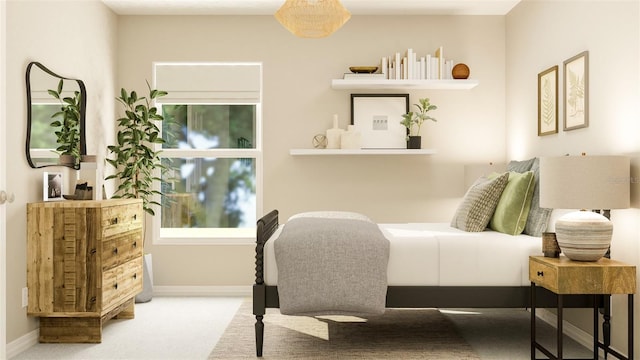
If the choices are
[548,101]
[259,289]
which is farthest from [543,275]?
[548,101]

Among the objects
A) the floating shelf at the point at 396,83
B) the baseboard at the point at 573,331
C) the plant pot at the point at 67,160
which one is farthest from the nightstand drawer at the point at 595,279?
the plant pot at the point at 67,160

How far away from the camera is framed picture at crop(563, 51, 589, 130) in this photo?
3410mm

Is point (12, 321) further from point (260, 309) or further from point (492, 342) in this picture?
point (492, 342)

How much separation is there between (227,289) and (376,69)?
8.11 ft

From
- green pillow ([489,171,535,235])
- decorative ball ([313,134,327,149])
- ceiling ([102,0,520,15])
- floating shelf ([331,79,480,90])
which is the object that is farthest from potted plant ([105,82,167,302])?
green pillow ([489,171,535,235])

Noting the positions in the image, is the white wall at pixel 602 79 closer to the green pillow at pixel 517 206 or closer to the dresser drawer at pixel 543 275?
the green pillow at pixel 517 206

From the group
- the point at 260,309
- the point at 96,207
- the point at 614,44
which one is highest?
the point at 614,44

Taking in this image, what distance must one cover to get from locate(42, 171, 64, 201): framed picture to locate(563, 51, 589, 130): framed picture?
11.7 feet

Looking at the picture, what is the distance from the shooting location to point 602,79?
3236mm

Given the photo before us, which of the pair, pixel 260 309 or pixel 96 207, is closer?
pixel 260 309

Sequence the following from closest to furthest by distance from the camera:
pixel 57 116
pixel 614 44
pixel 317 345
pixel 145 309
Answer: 1. pixel 614 44
2. pixel 317 345
3. pixel 57 116
4. pixel 145 309

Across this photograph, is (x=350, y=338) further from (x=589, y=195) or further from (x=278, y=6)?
(x=278, y=6)

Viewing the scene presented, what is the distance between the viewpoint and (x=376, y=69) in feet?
16.0

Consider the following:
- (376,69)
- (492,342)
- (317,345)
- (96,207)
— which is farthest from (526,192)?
(96,207)
